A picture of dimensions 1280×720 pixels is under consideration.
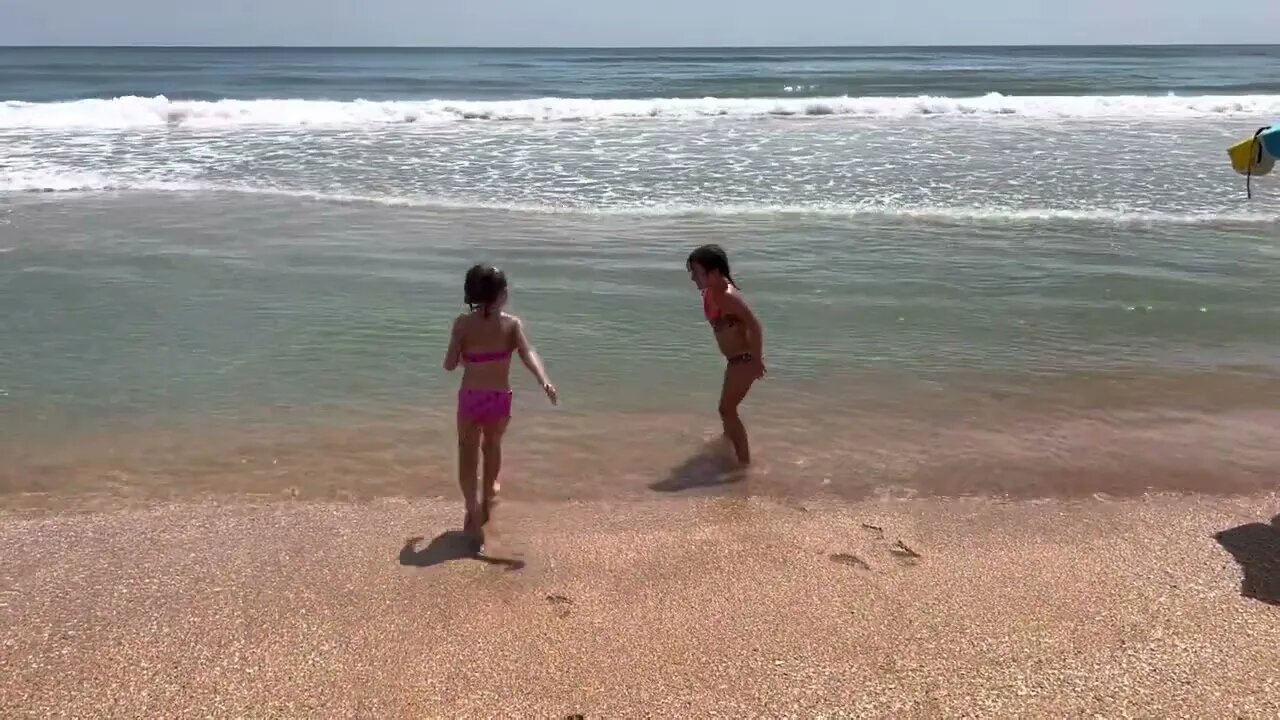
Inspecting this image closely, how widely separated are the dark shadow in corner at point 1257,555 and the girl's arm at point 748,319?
2.10 meters

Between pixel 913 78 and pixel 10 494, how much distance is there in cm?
3760

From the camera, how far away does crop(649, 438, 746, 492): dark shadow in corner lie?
4652mm

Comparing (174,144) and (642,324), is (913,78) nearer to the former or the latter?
(174,144)

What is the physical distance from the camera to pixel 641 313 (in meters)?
7.10

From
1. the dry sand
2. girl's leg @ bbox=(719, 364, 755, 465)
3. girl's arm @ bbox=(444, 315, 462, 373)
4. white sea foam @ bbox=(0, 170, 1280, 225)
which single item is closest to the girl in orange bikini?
girl's leg @ bbox=(719, 364, 755, 465)

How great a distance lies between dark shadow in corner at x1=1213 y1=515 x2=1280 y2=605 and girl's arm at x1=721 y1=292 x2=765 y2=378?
2.10 metres

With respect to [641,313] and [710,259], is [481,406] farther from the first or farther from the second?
[641,313]

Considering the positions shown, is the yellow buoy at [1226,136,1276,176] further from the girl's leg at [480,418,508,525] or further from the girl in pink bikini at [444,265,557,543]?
the girl's leg at [480,418,508,525]

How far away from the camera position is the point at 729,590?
3.62 m

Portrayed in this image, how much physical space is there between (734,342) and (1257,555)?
2357 millimetres

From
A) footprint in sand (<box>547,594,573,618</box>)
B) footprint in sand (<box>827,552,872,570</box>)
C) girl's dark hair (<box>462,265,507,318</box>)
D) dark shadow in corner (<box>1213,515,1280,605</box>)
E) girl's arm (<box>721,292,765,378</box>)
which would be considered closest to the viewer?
footprint in sand (<box>547,594,573,618</box>)

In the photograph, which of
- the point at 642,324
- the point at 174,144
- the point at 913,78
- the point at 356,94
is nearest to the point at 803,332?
the point at 642,324

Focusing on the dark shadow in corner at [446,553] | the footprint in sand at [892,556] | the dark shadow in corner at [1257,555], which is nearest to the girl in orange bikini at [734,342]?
the footprint in sand at [892,556]

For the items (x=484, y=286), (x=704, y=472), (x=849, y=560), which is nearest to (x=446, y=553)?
(x=484, y=286)
